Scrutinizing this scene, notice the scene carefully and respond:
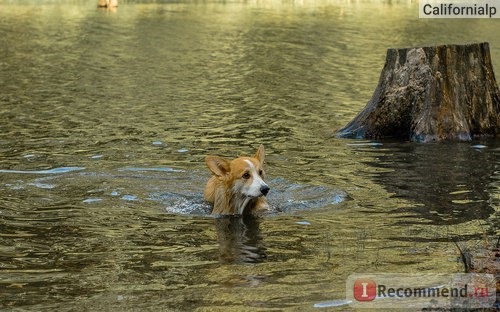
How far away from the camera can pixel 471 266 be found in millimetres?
8008

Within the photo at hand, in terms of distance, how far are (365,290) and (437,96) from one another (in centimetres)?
924

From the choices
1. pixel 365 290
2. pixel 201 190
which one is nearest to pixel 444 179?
pixel 201 190

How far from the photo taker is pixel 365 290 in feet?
26.7

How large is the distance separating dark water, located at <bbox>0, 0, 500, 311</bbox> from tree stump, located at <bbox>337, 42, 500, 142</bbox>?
58 cm

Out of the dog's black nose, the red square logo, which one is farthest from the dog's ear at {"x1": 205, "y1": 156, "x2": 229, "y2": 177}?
the red square logo

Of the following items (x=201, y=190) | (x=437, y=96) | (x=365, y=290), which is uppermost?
(x=437, y=96)

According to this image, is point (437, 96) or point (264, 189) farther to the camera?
point (437, 96)

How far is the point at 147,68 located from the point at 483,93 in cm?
1549

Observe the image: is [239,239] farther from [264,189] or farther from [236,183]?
[236,183]

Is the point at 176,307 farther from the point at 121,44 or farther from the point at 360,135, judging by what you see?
the point at 121,44

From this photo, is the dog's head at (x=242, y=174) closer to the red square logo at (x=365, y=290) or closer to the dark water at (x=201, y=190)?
the dark water at (x=201, y=190)

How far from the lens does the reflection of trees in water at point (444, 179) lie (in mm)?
11484

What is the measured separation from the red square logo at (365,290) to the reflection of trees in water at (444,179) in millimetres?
2698

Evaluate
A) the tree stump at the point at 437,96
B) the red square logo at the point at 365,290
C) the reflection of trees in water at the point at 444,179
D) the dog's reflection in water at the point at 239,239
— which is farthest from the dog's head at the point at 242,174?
the tree stump at the point at 437,96
